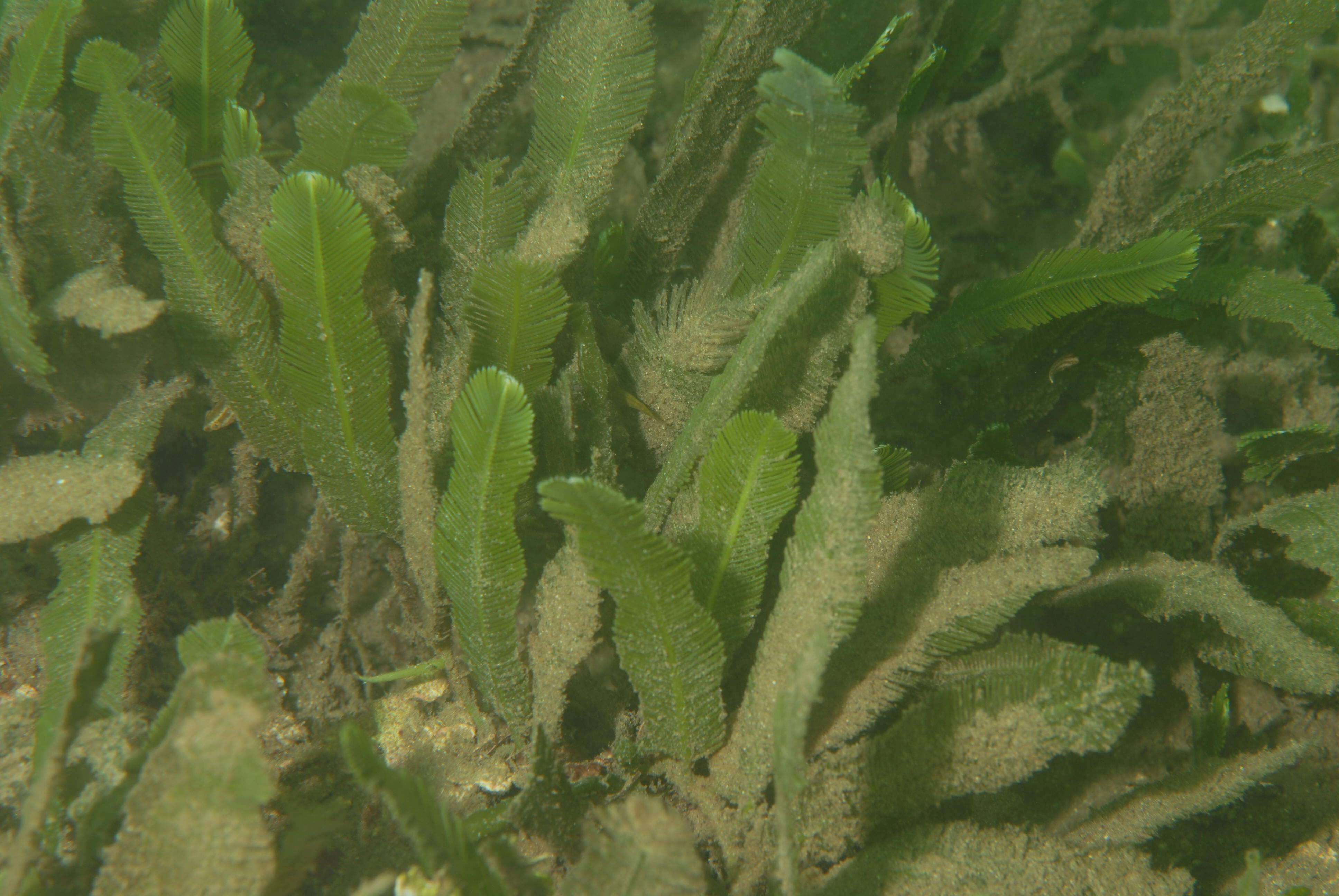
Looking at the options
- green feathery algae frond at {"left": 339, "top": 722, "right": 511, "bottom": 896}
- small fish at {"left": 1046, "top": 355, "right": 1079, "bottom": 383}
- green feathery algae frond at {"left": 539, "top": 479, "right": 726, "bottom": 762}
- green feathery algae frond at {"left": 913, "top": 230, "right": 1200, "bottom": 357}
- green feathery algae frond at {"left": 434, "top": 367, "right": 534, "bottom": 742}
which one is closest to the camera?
green feathery algae frond at {"left": 339, "top": 722, "right": 511, "bottom": 896}

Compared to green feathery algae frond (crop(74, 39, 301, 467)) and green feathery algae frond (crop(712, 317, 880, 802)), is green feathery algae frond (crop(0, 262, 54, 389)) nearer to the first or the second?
green feathery algae frond (crop(74, 39, 301, 467))

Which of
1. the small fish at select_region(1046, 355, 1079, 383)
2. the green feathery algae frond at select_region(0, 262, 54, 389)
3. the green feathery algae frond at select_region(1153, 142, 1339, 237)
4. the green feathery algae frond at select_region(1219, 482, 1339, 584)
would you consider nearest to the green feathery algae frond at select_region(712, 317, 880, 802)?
the small fish at select_region(1046, 355, 1079, 383)

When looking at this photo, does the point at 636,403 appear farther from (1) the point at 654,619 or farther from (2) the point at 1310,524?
(2) the point at 1310,524

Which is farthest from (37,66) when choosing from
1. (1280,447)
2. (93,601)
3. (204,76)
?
(1280,447)

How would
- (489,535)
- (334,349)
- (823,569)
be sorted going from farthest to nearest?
1. (334,349)
2. (489,535)
3. (823,569)

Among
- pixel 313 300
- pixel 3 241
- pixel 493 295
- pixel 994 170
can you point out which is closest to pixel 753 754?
pixel 493 295

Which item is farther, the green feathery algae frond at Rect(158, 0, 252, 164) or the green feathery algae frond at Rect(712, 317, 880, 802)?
the green feathery algae frond at Rect(158, 0, 252, 164)
